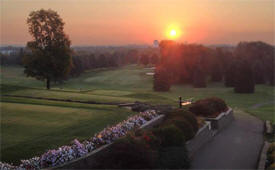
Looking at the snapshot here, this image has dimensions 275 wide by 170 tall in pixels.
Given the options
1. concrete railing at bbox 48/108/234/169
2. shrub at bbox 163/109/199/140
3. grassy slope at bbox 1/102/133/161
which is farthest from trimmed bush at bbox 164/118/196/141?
grassy slope at bbox 1/102/133/161

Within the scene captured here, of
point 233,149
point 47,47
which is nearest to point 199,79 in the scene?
point 47,47

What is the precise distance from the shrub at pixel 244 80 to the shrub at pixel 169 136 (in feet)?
134

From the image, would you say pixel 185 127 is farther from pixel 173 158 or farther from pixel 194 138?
pixel 173 158

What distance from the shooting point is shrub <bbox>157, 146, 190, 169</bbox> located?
10.5 metres

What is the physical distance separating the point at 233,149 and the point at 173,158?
176 inches

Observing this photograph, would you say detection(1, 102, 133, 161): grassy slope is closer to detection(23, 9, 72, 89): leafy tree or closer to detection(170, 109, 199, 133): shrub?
detection(170, 109, 199, 133): shrub

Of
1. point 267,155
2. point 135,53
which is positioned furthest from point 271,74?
point 135,53

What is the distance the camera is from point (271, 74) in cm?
6881

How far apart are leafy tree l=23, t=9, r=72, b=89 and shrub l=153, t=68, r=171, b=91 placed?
63.0 ft

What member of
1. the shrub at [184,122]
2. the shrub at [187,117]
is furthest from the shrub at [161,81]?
the shrub at [187,117]

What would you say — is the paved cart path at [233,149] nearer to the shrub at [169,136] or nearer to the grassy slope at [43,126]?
the shrub at [169,136]

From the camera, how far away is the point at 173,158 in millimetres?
10875

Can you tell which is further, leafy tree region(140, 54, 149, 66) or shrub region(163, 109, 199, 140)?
leafy tree region(140, 54, 149, 66)

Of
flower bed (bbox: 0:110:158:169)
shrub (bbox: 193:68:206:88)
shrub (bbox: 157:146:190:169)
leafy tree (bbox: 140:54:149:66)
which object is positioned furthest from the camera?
leafy tree (bbox: 140:54:149:66)
